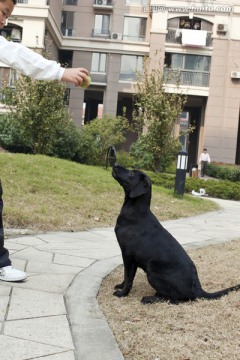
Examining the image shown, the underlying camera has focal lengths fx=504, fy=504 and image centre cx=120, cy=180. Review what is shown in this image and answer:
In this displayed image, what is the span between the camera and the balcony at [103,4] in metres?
35.3

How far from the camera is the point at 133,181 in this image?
3953mm

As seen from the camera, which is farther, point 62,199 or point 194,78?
point 194,78

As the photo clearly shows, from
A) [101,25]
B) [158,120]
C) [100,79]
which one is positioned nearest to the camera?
[158,120]

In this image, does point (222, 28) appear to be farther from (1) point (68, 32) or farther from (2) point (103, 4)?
(1) point (68, 32)

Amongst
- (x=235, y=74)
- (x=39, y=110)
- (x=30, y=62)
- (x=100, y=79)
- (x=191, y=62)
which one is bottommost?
(x=30, y=62)

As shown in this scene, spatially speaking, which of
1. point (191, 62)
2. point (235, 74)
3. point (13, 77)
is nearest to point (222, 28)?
point (191, 62)

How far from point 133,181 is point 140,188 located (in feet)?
0.25

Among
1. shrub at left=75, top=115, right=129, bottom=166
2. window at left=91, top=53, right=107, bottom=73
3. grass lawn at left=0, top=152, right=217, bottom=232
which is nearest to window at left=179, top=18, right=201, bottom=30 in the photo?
window at left=91, top=53, right=107, bottom=73

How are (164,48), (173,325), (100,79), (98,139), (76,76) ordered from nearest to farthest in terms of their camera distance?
1. (173,325)
2. (76,76)
3. (98,139)
4. (164,48)
5. (100,79)

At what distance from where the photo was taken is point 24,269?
185 inches

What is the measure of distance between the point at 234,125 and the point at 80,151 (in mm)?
17572

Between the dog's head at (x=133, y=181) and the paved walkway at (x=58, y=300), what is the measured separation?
35.0 inches

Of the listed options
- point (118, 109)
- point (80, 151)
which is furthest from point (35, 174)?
point (118, 109)

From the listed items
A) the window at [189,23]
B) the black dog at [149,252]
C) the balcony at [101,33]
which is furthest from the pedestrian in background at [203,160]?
the black dog at [149,252]
